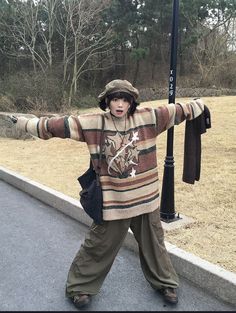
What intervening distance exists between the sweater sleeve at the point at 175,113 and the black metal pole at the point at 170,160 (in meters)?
1.00

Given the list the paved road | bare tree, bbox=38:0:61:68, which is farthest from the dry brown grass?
bare tree, bbox=38:0:61:68

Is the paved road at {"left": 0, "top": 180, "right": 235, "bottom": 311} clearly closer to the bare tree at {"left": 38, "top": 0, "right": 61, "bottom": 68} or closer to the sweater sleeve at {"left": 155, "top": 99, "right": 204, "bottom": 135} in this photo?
the sweater sleeve at {"left": 155, "top": 99, "right": 204, "bottom": 135}

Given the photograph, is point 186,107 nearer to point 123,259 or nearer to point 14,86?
point 123,259

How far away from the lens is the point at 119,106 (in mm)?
A: 3166

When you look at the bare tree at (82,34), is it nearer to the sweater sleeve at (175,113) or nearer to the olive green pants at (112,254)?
the sweater sleeve at (175,113)

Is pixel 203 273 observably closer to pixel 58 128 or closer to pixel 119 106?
pixel 119 106

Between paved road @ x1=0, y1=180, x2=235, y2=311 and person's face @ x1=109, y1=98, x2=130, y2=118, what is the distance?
1469 mm

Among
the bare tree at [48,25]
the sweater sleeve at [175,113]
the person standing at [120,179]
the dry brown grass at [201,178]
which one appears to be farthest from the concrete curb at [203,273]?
the bare tree at [48,25]

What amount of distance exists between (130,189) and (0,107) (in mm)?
15896

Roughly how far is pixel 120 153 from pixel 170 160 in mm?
1657

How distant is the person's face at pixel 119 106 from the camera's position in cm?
317

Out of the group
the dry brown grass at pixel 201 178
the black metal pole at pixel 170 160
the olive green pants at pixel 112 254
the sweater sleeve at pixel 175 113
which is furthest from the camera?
the black metal pole at pixel 170 160

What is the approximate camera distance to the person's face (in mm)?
3170

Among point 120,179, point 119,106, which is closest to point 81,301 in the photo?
point 120,179
